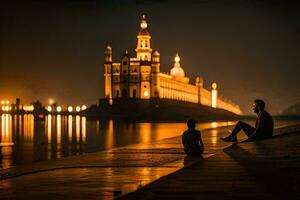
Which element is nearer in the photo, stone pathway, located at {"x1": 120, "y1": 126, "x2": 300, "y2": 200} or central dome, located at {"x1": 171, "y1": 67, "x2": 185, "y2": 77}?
stone pathway, located at {"x1": 120, "y1": 126, "x2": 300, "y2": 200}

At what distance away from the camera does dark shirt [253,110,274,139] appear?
13.7 metres

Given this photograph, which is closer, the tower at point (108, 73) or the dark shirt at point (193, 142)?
the dark shirt at point (193, 142)

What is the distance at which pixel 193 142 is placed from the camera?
38.2ft

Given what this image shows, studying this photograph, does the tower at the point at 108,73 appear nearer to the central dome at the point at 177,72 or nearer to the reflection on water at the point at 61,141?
the central dome at the point at 177,72

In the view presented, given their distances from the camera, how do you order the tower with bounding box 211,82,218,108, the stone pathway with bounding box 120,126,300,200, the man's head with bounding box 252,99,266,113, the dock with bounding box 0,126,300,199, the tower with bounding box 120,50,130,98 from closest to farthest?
the stone pathway with bounding box 120,126,300,200 → the dock with bounding box 0,126,300,199 → the man's head with bounding box 252,99,266,113 → the tower with bounding box 120,50,130,98 → the tower with bounding box 211,82,218,108

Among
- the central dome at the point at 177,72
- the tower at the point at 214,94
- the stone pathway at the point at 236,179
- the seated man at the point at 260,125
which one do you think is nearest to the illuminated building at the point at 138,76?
the central dome at the point at 177,72

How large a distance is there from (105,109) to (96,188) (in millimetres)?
106867

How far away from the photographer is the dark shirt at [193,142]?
11.5 meters

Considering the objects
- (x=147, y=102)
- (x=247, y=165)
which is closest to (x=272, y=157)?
(x=247, y=165)

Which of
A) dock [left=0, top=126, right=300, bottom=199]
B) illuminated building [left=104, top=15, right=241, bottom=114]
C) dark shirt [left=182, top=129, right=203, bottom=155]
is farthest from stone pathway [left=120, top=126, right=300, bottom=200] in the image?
illuminated building [left=104, top=15, right=241, bottom=114]

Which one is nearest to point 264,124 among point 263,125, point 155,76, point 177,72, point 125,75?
point 263,125

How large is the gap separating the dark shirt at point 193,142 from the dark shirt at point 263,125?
2.50 metres

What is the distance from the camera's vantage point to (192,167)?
9.01m

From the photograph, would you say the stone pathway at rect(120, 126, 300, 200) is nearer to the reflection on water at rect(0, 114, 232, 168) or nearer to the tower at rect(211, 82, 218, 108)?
the reflection on water at rect(0, 114, 232, 168)
